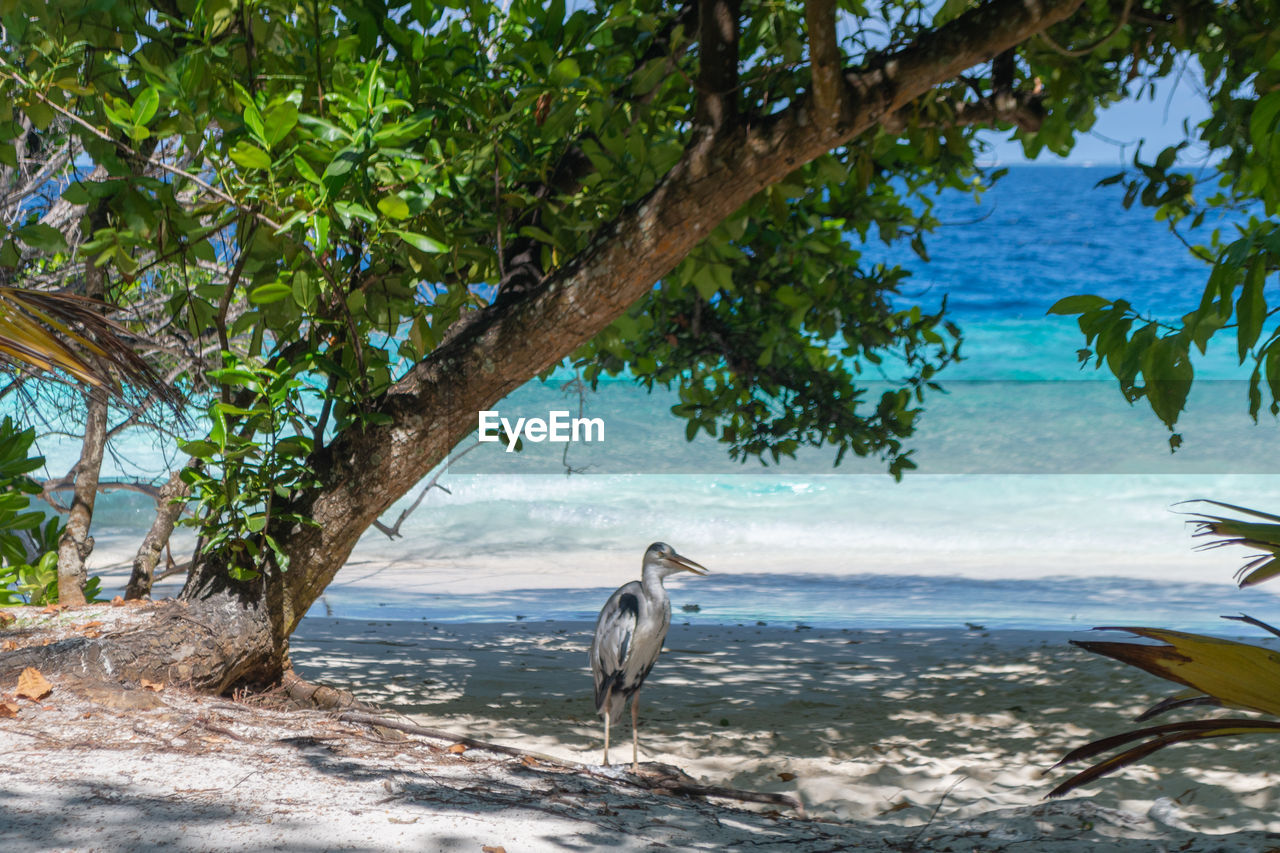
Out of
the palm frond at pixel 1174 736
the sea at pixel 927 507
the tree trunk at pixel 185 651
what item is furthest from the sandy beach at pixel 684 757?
the sea at pixel 927 507

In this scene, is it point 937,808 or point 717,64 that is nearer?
point 717,64

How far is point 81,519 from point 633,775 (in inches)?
118

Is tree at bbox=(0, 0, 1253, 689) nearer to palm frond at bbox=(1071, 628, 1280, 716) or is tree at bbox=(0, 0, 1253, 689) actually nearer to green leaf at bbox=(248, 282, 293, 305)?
green leaf at bbox=(248, 282, 293, 305)

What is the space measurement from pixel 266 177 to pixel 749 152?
1.27 m

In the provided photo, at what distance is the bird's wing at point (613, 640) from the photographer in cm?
333

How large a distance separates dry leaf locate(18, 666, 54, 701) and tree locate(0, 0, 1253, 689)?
0.34 ft

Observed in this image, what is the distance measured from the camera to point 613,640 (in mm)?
3334

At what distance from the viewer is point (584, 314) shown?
3025mm

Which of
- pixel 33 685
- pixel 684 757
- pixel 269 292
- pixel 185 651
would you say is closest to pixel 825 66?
pixel 269 292

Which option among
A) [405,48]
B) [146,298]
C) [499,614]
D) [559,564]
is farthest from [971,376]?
[405,48]

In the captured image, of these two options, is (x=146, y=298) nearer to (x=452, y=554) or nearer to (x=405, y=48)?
(x=405, y=48)

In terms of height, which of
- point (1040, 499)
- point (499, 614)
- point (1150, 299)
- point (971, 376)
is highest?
point (1150, 299)

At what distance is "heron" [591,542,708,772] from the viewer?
3332mm

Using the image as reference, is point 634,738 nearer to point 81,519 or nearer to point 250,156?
point 250,156
